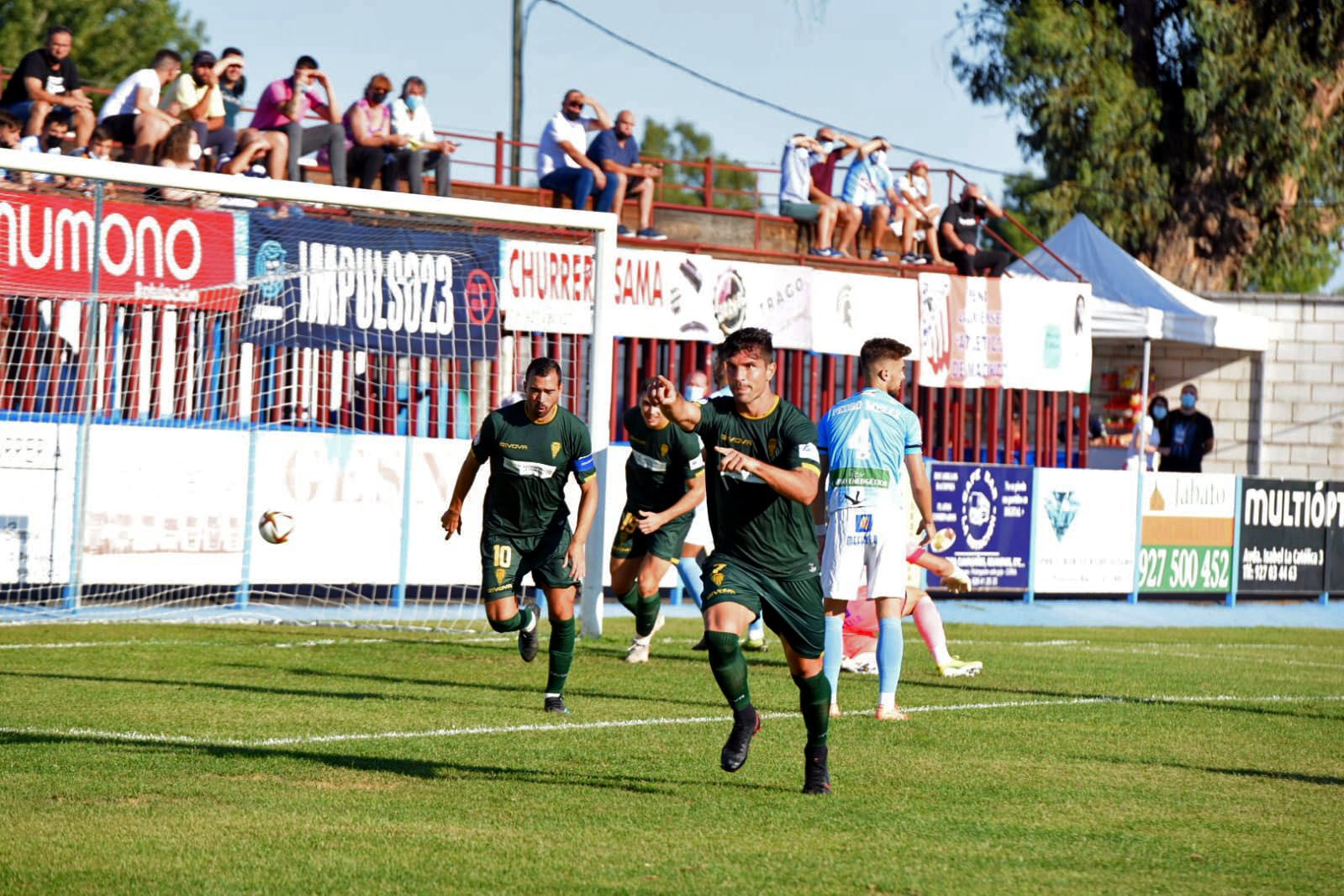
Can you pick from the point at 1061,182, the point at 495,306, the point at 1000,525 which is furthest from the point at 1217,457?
the point at 495,306

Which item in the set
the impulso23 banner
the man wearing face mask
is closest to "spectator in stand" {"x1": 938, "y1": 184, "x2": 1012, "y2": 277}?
the man wearing face mask

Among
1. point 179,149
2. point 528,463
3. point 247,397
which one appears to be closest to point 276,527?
point 247,397

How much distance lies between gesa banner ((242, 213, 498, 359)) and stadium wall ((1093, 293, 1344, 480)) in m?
17.4

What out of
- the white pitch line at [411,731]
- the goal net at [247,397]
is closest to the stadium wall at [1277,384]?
the goal net at [247,397]

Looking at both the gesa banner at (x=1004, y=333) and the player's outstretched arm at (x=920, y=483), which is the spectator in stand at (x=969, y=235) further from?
the player's outstretched arm at (x=920, y=483)

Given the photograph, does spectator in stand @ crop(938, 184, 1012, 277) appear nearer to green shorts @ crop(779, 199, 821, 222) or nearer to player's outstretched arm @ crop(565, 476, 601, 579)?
green shorts @ crop(779, 199, 821, 222)

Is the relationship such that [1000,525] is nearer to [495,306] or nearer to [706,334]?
[706,334]

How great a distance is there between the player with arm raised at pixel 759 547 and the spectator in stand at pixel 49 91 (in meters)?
11.6

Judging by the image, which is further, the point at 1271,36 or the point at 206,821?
the point at 1271,36

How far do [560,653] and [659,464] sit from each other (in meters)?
2.71

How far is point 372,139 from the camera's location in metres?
20.1

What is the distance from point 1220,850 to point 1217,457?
26517 millimetres

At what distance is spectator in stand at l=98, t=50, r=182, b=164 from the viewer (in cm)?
1778

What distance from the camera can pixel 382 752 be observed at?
8.91 metres
